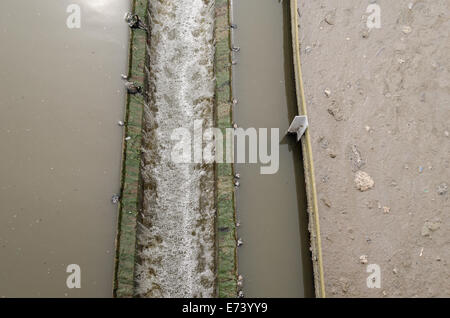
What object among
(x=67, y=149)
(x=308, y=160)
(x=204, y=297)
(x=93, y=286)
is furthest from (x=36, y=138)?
(x=308, y=160)

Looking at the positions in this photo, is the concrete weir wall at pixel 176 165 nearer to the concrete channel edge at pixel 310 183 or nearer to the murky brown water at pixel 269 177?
the murky brown water at pixel 269 177

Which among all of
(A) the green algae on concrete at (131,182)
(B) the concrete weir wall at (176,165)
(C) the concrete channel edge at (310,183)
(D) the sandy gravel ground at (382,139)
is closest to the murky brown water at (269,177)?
(C) the concrete channel edge at (310,183)

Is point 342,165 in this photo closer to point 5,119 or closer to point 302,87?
point 302,87

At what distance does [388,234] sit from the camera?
154 inches

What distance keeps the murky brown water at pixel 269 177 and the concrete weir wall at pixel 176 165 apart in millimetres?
425

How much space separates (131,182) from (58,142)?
1.11 m

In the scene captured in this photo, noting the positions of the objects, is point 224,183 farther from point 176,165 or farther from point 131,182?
point 131,182

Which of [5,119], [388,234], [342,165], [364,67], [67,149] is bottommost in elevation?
[388,234]

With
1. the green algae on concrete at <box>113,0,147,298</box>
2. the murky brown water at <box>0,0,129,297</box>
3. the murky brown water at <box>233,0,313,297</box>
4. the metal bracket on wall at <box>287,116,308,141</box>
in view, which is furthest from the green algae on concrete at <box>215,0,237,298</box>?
the murky brown water at <box>0,0,129,297</box>

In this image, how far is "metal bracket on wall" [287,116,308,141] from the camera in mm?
3926

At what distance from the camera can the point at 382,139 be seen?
4.20 m

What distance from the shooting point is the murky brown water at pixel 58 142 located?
3.83 metres

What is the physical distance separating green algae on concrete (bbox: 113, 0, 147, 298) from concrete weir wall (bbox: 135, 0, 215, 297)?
0.55ft

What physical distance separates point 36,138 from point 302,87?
3.38 metres
